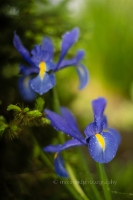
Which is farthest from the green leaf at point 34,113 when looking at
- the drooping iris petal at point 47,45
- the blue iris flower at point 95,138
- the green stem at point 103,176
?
the drooping iris petal at point 47,45

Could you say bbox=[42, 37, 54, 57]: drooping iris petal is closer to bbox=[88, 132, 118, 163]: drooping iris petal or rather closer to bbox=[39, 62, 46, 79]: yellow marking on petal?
bbox=[39, 62, 46, 79]: yellow marking on petal

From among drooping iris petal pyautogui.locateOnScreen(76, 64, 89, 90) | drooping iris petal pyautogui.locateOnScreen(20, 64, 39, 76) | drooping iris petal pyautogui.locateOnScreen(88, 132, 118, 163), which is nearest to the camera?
drooping iris petal pyautogui.locateOnScreen(88, 132, 118, 163)

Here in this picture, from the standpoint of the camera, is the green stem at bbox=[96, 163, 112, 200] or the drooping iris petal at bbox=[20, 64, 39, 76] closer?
the green stem at bbox=[96, 163, 112, 200]

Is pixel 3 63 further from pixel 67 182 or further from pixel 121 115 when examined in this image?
pixel 121 115

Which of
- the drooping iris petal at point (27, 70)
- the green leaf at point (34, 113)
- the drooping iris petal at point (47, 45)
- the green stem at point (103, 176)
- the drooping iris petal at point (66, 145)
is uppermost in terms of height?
the drooping iris petal at point (47, 45)

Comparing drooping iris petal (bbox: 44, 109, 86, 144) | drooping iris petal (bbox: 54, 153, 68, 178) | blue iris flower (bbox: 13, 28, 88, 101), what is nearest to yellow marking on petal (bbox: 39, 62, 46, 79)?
blue iris flower (bbox: 13, 28, 88, 101)

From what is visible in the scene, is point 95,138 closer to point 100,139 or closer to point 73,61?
point 100,139

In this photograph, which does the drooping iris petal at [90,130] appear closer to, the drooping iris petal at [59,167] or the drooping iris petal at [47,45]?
the drooping iris petal at [59,167]
